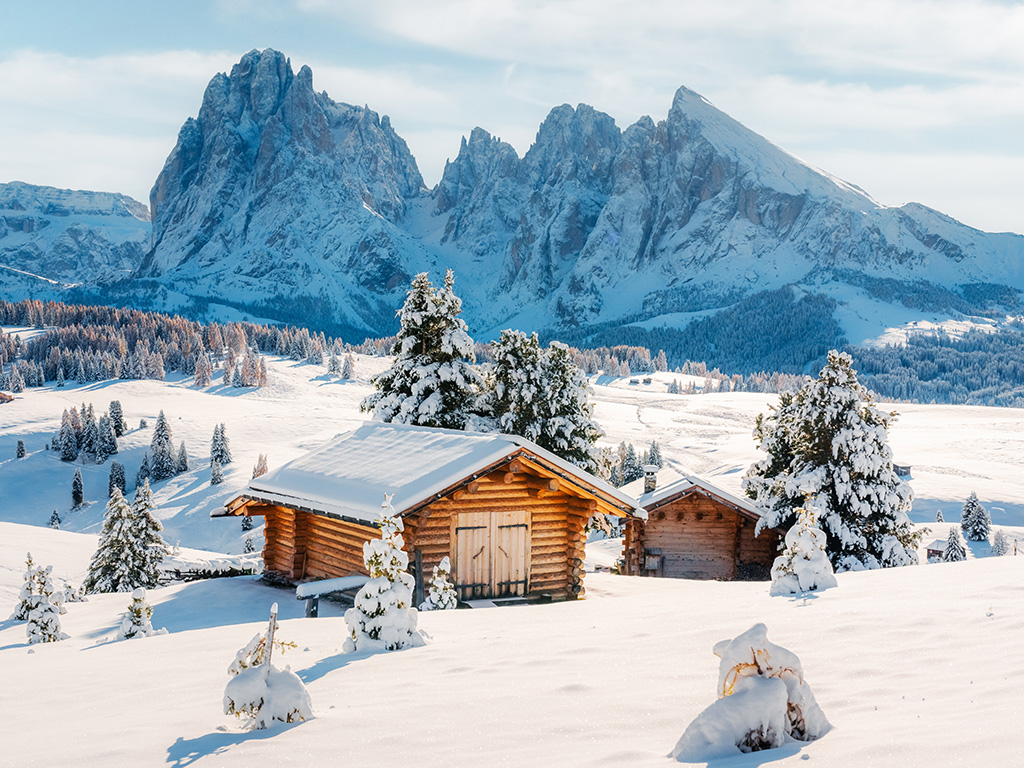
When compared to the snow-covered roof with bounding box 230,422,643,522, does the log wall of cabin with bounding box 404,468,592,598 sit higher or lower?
lower

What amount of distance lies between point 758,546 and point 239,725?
82.4 ft

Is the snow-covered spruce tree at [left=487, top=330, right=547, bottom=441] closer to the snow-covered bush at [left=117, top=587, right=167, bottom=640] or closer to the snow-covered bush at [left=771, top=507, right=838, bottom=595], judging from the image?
the snow-covered bush at [left=117, top=587, right=167, bottom=640]

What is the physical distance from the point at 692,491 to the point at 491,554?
480 inches

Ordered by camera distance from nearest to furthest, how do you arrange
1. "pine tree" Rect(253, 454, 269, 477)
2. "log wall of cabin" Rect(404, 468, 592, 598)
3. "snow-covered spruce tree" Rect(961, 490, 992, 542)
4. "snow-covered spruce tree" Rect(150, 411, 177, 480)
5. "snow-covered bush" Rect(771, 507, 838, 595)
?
"snow-covered bush" Rect(771, 507, 838, 595)
"log wall of cabin" Rect(404, 468, 592, 598)
"snow-covered spruce tree" Rect(961, 490, 992, 542)
"pine tree" Rect(253, 454, 269, 477)
"snow-covered spruce tree" Rect(150, 411, 177, 480)

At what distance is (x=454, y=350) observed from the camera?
107ft

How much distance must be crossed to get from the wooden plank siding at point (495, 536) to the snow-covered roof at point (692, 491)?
8.86m

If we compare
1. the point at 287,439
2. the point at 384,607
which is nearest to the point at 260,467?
the point at 287,439

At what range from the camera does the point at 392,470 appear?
1800 centimetres

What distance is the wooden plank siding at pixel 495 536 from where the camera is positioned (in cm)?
1739

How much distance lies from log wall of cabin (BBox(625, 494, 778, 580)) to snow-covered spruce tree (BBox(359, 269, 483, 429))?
9.02 meters

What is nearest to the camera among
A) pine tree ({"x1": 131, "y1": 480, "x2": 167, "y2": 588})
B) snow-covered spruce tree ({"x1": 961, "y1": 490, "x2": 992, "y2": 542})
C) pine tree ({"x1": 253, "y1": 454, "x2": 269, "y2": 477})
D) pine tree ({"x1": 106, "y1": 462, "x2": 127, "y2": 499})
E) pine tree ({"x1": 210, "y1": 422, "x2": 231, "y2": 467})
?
pine tree ({"x1": 131, "y1": 480, "x2": 167, "y2": 588})

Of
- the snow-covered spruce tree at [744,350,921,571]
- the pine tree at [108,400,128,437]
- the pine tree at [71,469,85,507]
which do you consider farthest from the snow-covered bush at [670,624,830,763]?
the pine tree at [108,400,128,437]

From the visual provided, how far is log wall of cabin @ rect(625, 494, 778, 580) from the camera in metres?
Result: 28.6

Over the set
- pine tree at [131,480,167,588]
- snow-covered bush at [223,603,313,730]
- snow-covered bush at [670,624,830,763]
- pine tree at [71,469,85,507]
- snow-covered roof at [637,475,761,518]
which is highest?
snow-covered bush at [670,624,830,763]
